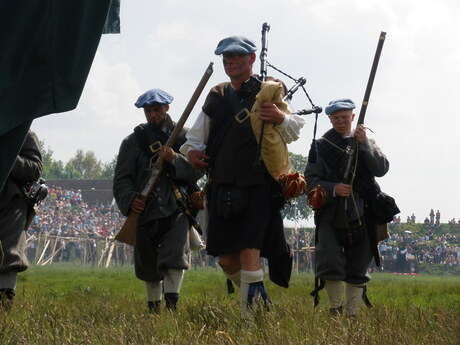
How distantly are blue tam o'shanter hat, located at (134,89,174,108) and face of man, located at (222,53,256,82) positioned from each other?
4.94 feet

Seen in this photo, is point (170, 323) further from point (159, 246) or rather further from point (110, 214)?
point (110, 214)

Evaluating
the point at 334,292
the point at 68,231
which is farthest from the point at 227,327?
the point at 68,231

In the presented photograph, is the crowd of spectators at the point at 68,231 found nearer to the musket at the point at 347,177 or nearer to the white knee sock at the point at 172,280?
the white knee sock at the point at 172,280

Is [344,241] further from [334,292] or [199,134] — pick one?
[199,134]

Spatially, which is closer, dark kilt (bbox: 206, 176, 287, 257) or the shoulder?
dark kilt (bbox: 206, 176, 287, 257)

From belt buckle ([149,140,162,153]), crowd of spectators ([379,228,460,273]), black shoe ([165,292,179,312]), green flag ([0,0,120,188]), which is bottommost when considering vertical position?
black shoe ([165,292,179,312])

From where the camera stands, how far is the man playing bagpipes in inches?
292

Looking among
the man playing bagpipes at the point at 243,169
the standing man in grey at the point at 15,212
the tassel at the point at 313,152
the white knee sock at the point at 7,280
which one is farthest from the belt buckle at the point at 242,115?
the white knee sock at the point at 7,280

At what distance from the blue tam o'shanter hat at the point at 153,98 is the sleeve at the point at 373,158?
171cm

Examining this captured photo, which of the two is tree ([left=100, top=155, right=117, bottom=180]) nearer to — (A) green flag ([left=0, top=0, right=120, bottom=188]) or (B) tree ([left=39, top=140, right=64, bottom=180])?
(B) tree ([left=39, top=140, right=64, bottom=180])

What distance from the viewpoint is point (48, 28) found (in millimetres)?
4250

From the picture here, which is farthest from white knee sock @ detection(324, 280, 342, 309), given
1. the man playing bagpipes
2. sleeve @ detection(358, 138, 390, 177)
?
the man playing bagpipes

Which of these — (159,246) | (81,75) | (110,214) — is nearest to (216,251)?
(159,246)

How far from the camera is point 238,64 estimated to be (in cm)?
765
